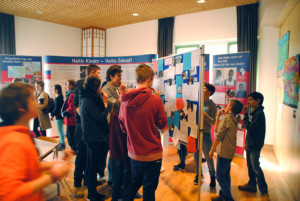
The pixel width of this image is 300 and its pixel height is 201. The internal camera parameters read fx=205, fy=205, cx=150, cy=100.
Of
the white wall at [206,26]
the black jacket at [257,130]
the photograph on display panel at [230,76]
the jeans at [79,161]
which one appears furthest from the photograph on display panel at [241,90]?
the jeans at [79,161]

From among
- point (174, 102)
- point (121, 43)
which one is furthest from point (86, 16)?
point (174, 102)

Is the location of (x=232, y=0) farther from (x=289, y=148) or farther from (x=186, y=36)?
(x=289, y=148)

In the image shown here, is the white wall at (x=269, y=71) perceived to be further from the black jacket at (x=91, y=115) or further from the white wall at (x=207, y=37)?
the black jacket at (x=91, y=115)

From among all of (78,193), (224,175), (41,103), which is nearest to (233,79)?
(224,175)

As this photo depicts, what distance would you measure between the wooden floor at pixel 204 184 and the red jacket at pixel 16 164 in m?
1.95

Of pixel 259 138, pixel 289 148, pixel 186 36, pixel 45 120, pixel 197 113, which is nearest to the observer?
pixel 197 113

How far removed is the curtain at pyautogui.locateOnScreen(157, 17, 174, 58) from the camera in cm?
595

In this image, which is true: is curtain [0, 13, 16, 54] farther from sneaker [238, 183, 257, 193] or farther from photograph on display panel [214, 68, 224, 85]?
sneaker [238, 183, 257, 193]

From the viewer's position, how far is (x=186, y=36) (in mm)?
5770

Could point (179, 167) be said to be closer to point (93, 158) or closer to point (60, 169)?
point (93, 158)

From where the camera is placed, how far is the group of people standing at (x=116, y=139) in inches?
34.1

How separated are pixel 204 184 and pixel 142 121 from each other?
1.89 m

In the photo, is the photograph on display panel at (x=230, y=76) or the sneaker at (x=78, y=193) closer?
the sneaker at (x=78, y=193)

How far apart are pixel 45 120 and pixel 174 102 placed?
3084mm
